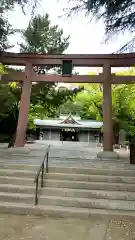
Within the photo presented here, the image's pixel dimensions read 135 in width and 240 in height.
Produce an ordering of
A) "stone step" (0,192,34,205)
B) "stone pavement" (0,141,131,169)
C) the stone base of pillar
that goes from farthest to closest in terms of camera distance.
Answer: the stone base of pillar → "stone pavement" (0,141,131,169) → "stone step" (0,192,34,205)

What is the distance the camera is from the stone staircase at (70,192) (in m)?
Result: 5.59

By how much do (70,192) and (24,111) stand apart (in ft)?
20.8

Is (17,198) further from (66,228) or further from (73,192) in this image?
(66,228)

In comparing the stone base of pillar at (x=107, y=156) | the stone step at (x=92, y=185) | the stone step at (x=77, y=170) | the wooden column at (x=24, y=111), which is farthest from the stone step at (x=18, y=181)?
the wooden column at (x=24, y=111)

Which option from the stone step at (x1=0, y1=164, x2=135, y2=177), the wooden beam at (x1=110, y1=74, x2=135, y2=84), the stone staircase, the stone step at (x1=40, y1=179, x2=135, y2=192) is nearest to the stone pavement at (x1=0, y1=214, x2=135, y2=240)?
the stone staircase

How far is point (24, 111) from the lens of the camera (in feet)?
39.0

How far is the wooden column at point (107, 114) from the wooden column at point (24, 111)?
359cm

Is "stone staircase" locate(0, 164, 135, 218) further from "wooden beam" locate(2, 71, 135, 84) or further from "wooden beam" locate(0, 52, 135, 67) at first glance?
"wooden beam" locate(0, 52, 135, 67)

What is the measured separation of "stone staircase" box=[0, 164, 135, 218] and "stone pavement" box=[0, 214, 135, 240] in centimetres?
26

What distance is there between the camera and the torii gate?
11.5 metres

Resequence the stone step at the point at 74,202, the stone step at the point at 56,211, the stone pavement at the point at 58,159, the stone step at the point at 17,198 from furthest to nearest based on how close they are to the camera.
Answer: the stone pavement at the point at 58,159, the stone step at the point at 17,198, the stone step at the point at 74,202, the stone step at the point at 56,211

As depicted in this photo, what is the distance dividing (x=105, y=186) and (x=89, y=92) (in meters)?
17.5

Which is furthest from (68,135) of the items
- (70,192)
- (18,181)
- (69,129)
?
(70,192)

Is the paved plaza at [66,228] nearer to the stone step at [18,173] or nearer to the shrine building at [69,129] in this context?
the stone step at [18,173]
